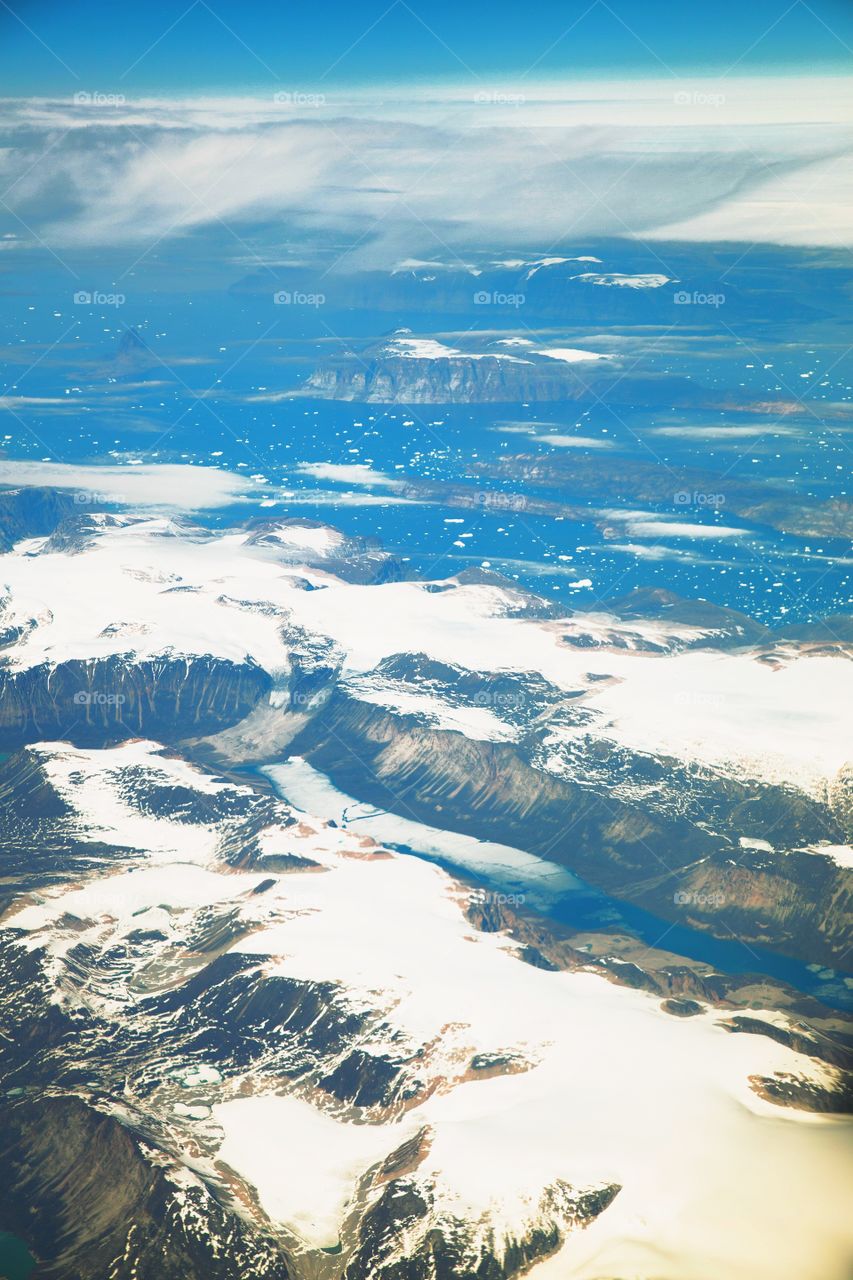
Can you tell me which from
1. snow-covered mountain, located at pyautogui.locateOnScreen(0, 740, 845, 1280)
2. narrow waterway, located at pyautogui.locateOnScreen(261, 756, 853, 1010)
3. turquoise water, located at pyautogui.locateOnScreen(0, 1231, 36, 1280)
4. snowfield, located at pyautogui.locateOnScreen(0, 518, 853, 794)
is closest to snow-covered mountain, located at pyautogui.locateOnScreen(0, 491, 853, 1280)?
snow-covered mountain, located at pyautogui.locateOnScreen(0, 740, 845, 1280)

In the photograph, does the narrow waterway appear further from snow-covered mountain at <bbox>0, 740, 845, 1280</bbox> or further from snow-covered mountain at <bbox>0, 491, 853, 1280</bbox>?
snow-covered mountain at <bbox>0, 740, 845, 1280</bbox>

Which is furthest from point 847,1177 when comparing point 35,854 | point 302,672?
point 302,672

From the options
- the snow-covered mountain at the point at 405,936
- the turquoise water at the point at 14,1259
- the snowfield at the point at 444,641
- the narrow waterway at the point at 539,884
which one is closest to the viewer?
the snow-covered mountain at the point at 405,936

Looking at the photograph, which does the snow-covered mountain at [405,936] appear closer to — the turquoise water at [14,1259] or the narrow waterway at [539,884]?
the narrow waterway at [539,884]

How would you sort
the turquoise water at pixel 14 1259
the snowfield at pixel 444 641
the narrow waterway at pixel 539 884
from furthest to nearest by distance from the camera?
Answer: the snowfield at pixel 444 641 → the narrow waterway at pixel 539 884 → the turquoise water at pixel 14 1259

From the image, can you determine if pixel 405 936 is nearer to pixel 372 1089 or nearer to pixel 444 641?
pixel 372 1089

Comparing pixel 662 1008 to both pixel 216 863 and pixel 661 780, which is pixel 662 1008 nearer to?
pixel 216 863

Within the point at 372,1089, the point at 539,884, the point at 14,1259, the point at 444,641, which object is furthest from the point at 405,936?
→ the point at 444,641

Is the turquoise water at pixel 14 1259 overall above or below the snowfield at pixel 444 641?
below

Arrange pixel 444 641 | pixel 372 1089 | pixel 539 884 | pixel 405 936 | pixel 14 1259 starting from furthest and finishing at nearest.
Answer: pixel 444 641, pixel 539 884, pixel 405 936, pixel 372 1089, pixel 14 1259

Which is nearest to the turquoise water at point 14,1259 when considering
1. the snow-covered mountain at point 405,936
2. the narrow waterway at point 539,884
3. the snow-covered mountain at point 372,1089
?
the snow-covered mountain at point 405,936

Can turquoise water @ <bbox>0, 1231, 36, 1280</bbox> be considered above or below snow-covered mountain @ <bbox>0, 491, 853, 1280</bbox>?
below
